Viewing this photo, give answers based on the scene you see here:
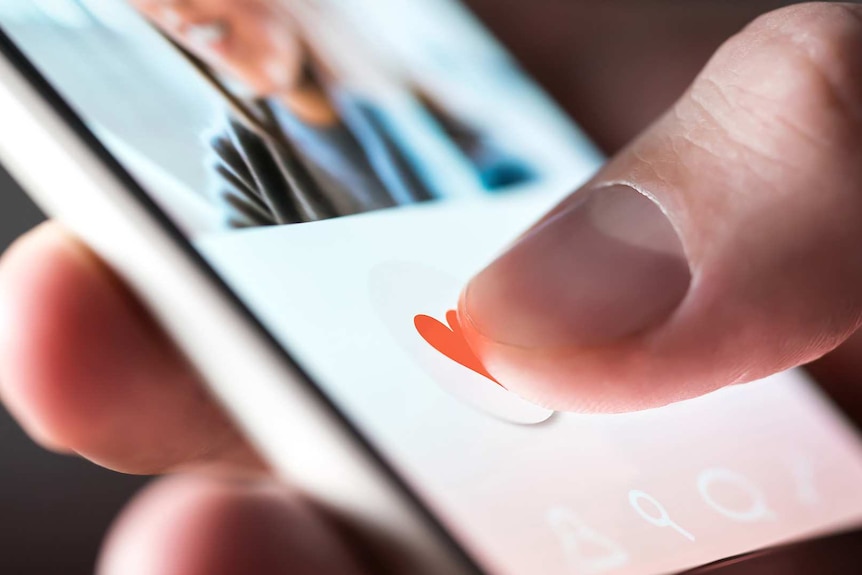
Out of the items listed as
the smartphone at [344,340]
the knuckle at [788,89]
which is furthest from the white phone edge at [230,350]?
the knuckle at [788,89]

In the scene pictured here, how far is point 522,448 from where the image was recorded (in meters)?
0.28

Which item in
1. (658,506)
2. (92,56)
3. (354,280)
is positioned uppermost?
(92,56)

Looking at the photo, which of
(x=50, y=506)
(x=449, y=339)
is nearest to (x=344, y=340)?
(x=449, y=339)

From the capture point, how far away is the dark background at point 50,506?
1.47 ft

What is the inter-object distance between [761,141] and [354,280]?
0.14 meters

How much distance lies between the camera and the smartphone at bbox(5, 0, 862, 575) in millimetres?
267

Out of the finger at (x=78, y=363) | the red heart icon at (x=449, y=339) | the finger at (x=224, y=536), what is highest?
the finger at (x=78, y=363)

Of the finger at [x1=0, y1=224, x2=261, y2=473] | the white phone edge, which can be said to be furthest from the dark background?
the white phone edge

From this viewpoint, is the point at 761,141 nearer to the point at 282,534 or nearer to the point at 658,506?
the point at 658,506

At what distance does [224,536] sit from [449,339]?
5.9 inches

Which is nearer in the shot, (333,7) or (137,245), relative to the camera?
(137,245)

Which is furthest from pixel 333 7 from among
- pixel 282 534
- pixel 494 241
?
pixel 282 534

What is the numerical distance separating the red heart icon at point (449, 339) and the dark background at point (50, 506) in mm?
283

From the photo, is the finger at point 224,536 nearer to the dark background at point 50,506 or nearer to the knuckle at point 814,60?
the dark background at point 50,506
